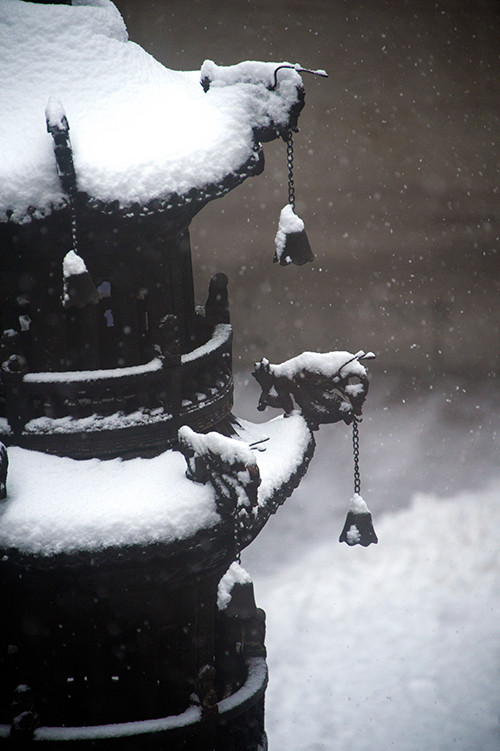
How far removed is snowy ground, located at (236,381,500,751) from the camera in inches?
432

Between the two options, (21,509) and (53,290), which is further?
(53,290)

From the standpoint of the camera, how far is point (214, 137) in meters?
6.72

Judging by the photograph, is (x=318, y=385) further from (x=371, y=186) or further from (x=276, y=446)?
(x=371, y=186)

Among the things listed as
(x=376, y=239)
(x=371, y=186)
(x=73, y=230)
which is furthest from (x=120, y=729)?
(x=371, y=186)

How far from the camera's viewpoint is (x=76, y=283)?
6.05 meters

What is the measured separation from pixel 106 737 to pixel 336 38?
8920 millimetres

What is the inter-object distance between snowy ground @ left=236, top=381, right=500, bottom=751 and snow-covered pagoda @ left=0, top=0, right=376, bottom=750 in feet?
13.6

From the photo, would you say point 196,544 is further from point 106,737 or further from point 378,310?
point 378,310

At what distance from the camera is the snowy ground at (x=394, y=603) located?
36.0ft

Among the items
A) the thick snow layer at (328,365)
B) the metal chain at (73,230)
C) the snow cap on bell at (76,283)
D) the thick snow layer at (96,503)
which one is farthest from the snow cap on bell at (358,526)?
the metal chain at (73,230)

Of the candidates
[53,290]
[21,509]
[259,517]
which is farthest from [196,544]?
[53,290]

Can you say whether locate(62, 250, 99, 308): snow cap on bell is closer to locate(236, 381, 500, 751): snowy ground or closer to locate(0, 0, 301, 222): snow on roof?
locate(0, 0, 301, 222): snow on roof

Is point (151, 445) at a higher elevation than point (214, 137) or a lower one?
lower

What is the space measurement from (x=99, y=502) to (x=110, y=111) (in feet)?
9.11
